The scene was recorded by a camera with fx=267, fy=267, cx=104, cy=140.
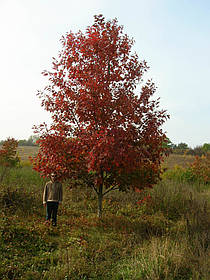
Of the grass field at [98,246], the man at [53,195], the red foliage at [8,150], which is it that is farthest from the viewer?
the red foliage at [8,150]

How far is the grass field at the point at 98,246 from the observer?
15.5 ft

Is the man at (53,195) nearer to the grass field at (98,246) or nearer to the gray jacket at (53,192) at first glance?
the gray jacket at (53,192)

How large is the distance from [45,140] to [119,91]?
252cm

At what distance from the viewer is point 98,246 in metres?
6.19

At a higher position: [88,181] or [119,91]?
[119,91]

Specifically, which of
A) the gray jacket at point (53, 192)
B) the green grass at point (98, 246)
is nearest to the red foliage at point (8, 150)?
the green grass at point (98, 246)

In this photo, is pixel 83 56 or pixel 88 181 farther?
pixel 88 181

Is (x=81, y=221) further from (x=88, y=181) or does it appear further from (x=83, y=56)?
(x=83, y=56)

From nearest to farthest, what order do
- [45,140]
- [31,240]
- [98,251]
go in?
[98,251]
[31,240]
[45,140]

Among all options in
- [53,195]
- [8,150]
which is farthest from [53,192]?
[8,150]

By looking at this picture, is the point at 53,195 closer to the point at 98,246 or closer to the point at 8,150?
the point at 98,246

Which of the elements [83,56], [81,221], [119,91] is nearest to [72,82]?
[83,56]

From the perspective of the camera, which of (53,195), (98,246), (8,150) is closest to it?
(98,246)

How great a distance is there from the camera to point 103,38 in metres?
7.60
